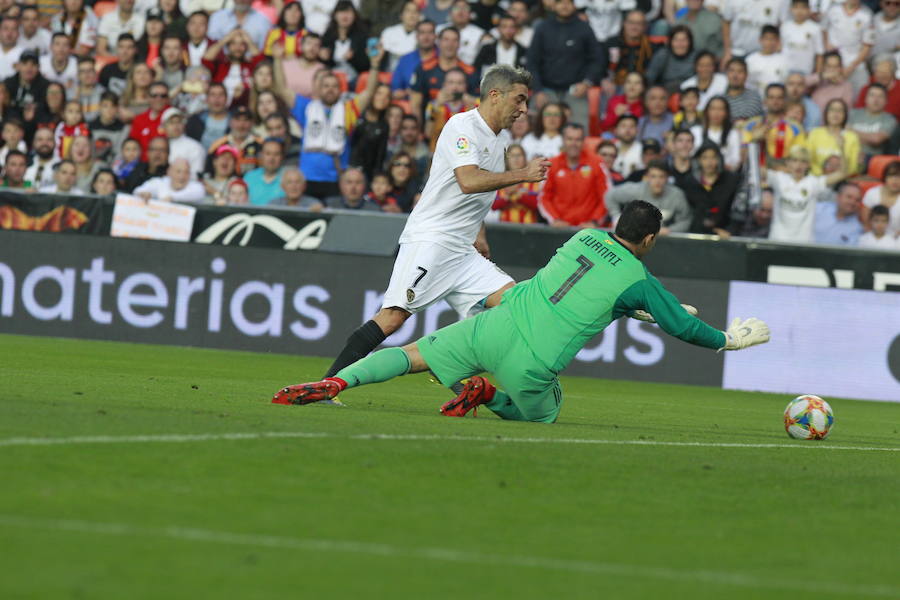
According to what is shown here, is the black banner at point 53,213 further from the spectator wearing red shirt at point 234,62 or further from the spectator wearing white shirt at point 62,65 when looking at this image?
the spectator wearing white shirt at point 62,65

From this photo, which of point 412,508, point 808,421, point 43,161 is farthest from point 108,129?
point 412,508

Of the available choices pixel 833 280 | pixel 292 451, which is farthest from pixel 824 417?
pixel 833 280

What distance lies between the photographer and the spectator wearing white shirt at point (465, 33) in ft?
66.7

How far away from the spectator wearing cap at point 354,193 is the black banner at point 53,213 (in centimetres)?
286

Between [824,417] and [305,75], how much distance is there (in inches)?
475

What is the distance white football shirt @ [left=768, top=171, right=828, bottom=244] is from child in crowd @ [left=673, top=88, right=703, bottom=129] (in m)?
1.43

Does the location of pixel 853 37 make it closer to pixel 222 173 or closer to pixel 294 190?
pixel 294 190

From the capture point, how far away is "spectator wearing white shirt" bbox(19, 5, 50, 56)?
22609 mm

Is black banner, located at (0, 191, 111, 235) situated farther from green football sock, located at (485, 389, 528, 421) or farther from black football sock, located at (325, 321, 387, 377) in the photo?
green football sock, located at (485, 389, 528, 421)

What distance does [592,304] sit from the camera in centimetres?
927

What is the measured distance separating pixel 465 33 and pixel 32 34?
22.3ft

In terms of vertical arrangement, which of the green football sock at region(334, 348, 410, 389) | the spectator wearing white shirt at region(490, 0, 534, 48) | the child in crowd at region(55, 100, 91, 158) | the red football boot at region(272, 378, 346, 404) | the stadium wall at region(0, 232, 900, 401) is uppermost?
the spectator wearing white shirt at region(490, 0, 534, 48)

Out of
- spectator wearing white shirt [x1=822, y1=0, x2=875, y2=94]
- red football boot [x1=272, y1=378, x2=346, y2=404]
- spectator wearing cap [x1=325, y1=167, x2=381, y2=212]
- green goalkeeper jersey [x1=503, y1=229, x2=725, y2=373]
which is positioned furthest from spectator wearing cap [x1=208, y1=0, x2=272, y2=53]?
green goalkeeper jersey [x1=503, y1=229, x2=725, y2=373]

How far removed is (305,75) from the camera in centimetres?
2062
